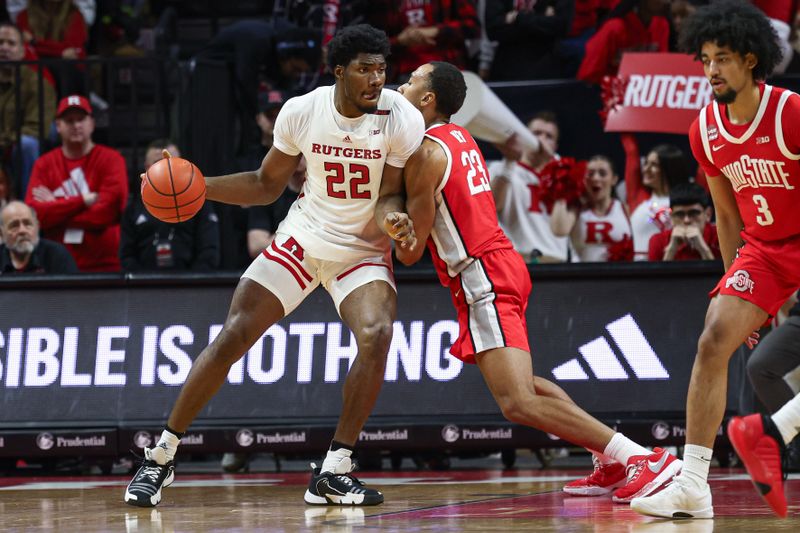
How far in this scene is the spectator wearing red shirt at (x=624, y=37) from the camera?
31.6 ft

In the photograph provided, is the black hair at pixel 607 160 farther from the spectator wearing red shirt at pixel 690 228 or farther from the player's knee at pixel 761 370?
the player's knee at pixel 761 370

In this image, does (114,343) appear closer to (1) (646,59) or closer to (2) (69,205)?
(2) (69,205)

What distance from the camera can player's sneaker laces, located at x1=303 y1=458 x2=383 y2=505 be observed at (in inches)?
219

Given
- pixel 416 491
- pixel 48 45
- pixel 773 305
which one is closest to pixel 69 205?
pixel 48 45

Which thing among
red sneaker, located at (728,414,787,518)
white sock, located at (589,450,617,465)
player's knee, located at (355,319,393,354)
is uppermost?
player's knee, located at (355,319,393,354)

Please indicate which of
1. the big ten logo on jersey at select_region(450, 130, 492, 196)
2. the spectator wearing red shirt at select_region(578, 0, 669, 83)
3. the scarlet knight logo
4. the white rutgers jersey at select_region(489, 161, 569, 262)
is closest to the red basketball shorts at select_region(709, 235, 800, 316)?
the scarlet knight logo

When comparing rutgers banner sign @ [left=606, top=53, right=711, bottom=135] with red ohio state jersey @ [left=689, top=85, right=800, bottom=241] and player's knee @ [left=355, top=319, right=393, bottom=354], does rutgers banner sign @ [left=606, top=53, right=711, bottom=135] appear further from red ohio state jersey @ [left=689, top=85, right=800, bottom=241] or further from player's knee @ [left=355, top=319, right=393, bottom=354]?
player's knee @ [left=355, top=319, right=393, bottom=354]

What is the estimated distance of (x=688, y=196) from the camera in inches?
314

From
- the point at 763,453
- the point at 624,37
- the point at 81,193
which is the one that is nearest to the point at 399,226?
the point at 763,453

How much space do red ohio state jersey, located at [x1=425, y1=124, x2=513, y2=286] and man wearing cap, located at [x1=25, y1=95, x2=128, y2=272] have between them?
4233 mm

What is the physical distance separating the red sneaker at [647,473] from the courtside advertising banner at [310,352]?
194 cm

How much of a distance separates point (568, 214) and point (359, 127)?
11.8 feet

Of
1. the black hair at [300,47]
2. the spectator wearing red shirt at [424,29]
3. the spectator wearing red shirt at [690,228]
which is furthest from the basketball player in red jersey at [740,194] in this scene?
the black hair at [300,47]

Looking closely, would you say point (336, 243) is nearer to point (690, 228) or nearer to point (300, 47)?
point (690, 228)
